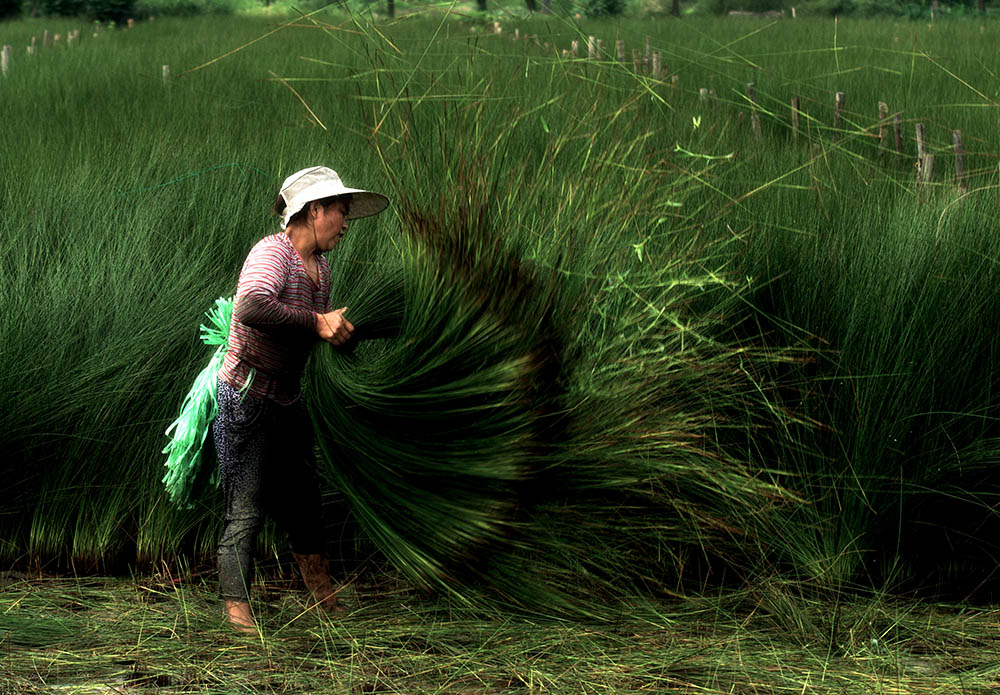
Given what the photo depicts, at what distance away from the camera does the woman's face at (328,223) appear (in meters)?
3.13

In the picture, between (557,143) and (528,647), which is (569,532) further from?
(557,143)

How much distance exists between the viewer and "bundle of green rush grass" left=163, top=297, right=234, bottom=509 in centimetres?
336

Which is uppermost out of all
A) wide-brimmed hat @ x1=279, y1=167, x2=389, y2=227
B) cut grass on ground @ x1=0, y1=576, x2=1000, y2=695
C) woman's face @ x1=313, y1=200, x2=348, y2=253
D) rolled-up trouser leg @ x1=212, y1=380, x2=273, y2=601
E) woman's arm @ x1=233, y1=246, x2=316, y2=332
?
wide-brimmed hat @ x1=279, y1=167, x2=389, y2=227

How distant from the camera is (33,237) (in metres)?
4.67

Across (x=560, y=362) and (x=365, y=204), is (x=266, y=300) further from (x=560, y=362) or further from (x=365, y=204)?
(x=560, y=362)

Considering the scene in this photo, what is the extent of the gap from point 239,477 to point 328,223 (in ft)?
2.48

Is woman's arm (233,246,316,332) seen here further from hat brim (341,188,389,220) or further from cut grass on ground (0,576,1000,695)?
cut grass on ground (0,576,1000,695)

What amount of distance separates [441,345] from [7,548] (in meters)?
1.77

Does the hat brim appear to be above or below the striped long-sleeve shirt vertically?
above

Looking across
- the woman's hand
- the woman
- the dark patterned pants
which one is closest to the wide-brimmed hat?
the woman

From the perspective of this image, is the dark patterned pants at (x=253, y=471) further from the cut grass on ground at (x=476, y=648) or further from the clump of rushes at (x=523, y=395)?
the cut grass on ground at (x=476, y=648)

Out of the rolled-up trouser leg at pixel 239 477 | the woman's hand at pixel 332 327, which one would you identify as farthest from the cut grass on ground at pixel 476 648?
the woman's hand at pixel 332 327

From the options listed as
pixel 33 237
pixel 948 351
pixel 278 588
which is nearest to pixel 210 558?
pixel 278 588

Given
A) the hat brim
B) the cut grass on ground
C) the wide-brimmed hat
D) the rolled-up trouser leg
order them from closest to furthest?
the cut grass on ground
the wide-brimmed hat
the rolled-up trouser leg
the hat brim
